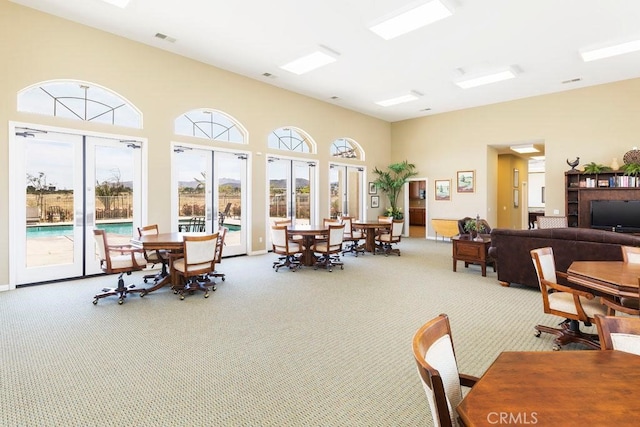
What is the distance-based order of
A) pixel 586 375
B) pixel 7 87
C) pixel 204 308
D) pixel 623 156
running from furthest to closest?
1. pixel 623 156
2. pixel 7 87
3. pixel 204 308
4. pixel 586 375

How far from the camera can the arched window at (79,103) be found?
546 cm

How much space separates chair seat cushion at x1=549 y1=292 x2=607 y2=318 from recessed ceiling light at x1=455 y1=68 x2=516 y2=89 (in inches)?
239

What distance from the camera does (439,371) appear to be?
1286 mm

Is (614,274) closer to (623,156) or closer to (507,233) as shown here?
(507,233)

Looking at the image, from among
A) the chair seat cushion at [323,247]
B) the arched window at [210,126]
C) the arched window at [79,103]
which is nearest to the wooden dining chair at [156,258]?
the arched window at [79,103]

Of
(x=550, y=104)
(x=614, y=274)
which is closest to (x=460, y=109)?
(x=550, y=104)

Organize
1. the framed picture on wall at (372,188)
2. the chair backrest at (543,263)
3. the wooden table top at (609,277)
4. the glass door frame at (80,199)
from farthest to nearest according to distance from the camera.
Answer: the framed picture on wall at (372,188)
the glass door frame at (80,199)
the chair backrest at (543,263)
the wooden table top at (609,277)

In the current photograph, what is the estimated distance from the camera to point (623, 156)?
8266mm

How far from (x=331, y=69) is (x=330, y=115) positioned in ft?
9.15

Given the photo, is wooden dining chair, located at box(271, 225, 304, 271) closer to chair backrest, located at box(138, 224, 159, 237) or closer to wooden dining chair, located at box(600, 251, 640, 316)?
chair backrest, located at box(138, 224, 159, 237)

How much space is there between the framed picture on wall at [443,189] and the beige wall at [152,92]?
4.08m

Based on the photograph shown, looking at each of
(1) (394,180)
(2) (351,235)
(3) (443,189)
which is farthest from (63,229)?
(3) (443,189)

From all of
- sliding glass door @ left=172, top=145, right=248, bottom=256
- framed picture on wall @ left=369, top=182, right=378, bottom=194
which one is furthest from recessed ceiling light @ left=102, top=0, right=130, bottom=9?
framed picture on wall @ left=369, top=182, right=378, bottom=194

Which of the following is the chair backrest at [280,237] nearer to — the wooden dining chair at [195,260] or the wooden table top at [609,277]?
the wooden dining chair at [195,260]
